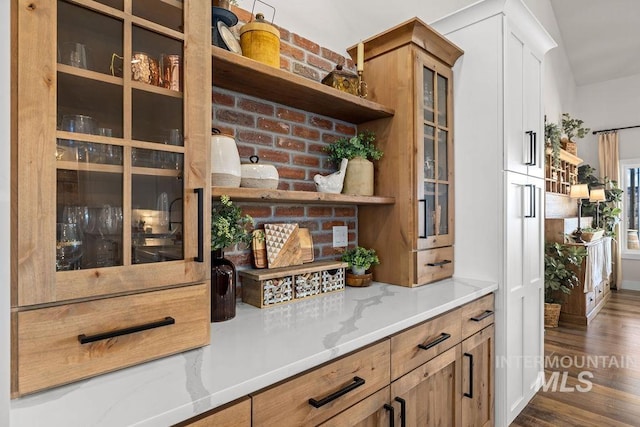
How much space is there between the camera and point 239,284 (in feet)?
5.19

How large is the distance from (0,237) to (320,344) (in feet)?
2.53

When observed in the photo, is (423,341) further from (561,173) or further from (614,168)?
(614,168)

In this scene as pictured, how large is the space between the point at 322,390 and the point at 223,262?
0.57m

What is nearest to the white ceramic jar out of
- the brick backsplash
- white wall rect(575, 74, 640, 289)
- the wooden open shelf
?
the wooden open shelf

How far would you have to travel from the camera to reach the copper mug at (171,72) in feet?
3.28

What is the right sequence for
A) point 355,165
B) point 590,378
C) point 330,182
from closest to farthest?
point 330,182, point 355,165, point 590,378

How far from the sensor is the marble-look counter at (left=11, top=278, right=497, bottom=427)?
718 mm

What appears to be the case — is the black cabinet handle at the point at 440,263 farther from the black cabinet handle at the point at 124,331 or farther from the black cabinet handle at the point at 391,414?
the black cabinet handle at the point at 124,331

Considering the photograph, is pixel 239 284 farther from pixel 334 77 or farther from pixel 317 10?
pixel 317 10

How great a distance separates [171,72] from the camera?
1.01 m

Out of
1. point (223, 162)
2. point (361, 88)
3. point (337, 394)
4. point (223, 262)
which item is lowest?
point (337, 394)

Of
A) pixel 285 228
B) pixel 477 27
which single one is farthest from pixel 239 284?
pixel 477 27

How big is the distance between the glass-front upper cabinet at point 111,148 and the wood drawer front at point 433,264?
118 cm

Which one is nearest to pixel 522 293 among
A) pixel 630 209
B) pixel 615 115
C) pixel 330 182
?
pixel 330 182
